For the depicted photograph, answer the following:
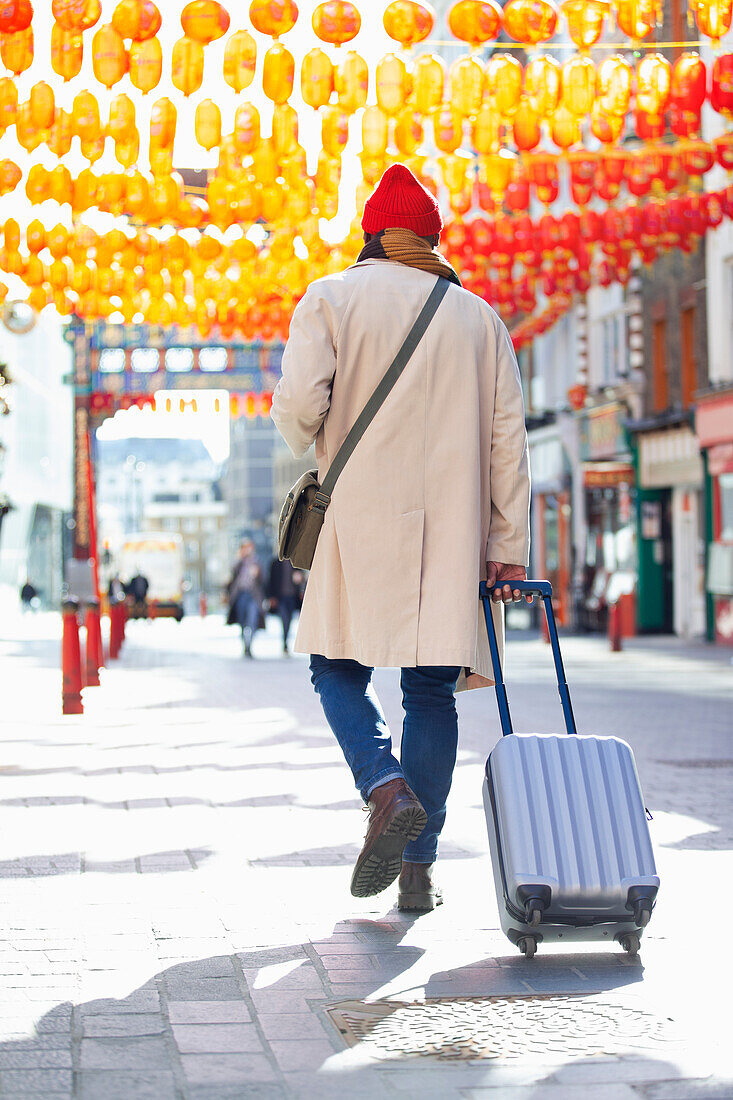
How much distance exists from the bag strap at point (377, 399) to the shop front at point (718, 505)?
65.8ft

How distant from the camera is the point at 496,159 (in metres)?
12.9

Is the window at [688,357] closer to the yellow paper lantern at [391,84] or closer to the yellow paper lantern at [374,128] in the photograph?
the yellow paper lantern at [374,128]

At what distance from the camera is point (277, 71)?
9500 mm

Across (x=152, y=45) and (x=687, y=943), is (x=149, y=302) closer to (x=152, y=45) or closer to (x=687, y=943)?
(x=152, y=45)

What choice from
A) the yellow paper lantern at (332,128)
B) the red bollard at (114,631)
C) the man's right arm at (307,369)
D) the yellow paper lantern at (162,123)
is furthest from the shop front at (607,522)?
the man's right arm at (307,369)

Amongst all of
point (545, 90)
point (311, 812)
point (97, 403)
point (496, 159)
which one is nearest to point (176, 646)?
point (97, 403)

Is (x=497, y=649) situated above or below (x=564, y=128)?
below

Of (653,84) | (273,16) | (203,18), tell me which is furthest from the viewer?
(653,84)

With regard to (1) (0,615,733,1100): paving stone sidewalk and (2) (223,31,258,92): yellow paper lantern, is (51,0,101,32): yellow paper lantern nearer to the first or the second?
(2) (223,31,258,92): yellow paper lantern

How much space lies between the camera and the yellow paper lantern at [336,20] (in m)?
8.62

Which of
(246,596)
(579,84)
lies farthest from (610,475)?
(579,84)

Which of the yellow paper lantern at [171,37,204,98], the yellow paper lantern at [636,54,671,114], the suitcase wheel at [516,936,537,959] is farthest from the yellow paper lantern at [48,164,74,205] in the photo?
the suitcase wheel at [516,936,537,959]

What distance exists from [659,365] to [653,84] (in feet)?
62.0

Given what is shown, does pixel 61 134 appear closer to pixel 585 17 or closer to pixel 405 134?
pixel 405 134
